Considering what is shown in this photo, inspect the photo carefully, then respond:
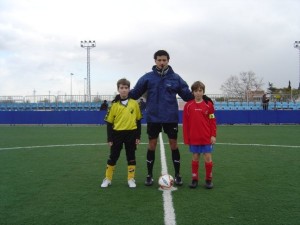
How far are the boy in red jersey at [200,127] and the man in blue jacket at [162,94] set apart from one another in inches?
7.9

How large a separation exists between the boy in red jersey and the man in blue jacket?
20 centimetres

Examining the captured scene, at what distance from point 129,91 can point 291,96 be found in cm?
3136

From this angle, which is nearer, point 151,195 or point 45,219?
point 45,219

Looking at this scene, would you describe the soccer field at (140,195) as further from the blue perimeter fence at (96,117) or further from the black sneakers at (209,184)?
the blue perimeter fence at (96,117)

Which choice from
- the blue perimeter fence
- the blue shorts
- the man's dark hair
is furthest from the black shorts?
the blue perimeter fence

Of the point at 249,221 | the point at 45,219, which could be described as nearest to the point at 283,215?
the point at 249,221

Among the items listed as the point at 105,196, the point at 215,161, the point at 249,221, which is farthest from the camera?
the point at 215,161

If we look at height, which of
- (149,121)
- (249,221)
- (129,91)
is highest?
(129,91)

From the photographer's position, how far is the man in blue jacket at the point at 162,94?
5.66m

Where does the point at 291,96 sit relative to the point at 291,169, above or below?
above

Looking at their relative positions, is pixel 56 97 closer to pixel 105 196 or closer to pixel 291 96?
pixel 291 96

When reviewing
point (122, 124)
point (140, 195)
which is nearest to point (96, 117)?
point (122, 124)

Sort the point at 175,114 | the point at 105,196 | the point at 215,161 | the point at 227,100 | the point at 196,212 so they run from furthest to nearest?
the point at 227,100, the point at 215,161, the point at 175,114, the point at 105,196, the point at 196,212

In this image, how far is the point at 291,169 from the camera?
689 centimetres
